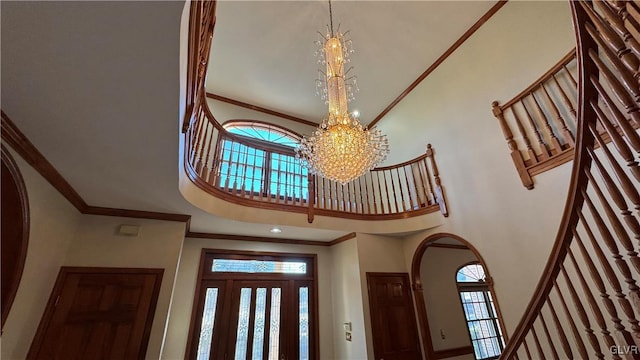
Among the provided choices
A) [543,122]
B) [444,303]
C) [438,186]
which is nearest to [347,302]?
[444,303]

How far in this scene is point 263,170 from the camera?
4137mm

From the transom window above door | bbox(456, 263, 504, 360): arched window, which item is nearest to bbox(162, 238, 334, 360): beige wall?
the transom window above door

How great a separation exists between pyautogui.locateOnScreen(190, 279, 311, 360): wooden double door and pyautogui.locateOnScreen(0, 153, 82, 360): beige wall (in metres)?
1.78

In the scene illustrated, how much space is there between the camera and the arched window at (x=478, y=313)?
17.4ft

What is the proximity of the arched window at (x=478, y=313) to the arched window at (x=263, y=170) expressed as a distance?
13.2ft

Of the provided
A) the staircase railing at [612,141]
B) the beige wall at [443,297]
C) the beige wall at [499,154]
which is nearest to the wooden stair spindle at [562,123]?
the beige wall at [499,154]

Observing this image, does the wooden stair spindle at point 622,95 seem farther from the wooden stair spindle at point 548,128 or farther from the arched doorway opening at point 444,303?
the arched doorway opening at point 444,303

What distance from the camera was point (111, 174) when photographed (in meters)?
2.29

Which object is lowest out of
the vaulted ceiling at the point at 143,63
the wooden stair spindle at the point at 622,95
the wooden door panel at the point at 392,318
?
the wooden door panel at the point at 392,318

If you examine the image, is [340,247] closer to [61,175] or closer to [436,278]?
[436,278]

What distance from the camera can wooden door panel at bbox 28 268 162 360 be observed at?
2516 millimetres

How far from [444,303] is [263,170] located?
4199 mm

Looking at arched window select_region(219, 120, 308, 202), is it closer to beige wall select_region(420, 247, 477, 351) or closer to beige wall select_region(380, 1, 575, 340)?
beige wall select_region(380, 1, 575, 340)

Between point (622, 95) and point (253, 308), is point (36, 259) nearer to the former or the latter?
point (253, 308)
